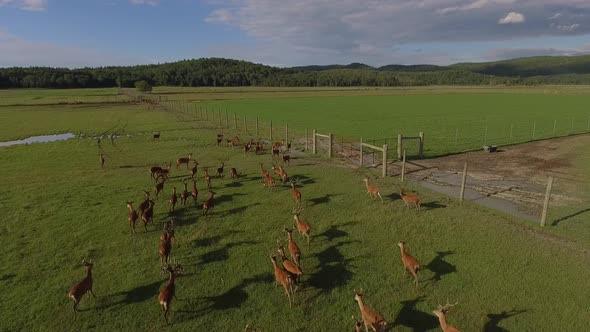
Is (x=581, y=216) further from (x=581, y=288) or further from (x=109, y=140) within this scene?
(x=109, y=140)

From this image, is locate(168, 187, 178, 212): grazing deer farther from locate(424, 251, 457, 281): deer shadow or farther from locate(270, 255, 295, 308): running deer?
locate(424, 251, 457, 281): deer shadow

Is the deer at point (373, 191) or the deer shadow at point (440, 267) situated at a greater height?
the deer at point (373, 191)

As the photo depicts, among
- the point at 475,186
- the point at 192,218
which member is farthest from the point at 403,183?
the point at 192,218

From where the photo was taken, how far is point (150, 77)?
634 ft

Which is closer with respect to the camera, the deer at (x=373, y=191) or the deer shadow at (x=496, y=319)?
the deer shadow at (x=496, y=319)

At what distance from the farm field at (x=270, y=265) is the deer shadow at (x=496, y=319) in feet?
0.11

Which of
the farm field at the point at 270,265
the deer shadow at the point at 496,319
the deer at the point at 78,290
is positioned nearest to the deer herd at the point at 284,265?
the deer at the point at 78,290

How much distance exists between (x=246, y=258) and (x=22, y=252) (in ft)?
23.9

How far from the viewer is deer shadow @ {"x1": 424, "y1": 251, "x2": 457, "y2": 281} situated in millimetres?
10758

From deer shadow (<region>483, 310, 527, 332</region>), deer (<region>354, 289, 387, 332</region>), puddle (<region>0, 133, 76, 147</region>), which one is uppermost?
deer (<region>354, 289, 387, 332</region>)

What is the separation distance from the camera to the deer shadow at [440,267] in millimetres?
10758

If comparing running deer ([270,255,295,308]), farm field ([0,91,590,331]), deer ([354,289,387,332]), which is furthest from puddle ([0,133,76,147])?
deer ([354,289,387,332])

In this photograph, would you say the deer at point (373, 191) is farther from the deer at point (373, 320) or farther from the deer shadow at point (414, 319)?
the deer at point (373, 320)

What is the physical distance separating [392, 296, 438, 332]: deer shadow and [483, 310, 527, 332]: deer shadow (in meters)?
1.15
